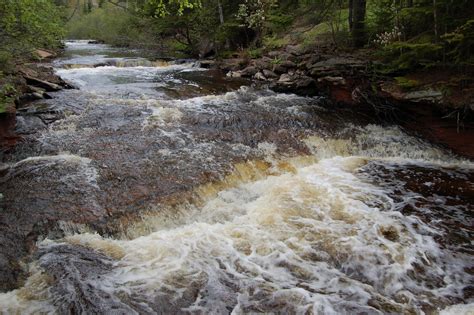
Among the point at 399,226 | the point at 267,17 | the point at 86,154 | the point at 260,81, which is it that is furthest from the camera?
the point at 267,17

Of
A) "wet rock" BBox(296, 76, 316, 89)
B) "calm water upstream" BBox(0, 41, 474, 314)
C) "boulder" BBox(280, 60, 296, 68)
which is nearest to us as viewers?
"calm water upstream" BBox(0, 41, 474, 314)

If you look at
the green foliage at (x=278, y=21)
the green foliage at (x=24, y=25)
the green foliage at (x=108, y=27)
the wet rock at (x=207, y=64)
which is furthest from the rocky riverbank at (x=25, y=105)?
the green foliage at (x=108, y=27)

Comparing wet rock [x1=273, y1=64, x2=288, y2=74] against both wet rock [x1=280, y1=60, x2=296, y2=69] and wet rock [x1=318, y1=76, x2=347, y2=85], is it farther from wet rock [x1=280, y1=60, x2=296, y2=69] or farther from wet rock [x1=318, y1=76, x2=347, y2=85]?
wet rock [x1=318, y1=76, x2=347, y2=85]

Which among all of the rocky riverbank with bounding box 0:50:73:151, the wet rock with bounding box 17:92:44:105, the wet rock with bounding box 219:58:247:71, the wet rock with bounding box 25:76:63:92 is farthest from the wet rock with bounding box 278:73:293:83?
the wet rock with bounding box 17:92:44:105

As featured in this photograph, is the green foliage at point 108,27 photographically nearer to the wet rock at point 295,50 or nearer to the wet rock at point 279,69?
the wet rock at point 295,50

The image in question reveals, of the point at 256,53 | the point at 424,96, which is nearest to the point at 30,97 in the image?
the point at 256,53

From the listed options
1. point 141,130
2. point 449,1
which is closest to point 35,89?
point 141,130

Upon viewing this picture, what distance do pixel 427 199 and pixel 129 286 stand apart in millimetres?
4911

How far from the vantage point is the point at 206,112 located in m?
9.69

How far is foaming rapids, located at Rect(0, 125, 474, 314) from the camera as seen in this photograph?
390 centimetres

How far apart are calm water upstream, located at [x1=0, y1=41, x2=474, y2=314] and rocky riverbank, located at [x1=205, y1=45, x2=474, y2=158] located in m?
0.44

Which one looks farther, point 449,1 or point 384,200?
point 449,1

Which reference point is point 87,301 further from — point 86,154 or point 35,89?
point 35,89

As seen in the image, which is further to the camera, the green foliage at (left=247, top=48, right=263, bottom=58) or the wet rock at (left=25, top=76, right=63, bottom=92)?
the green foliage at (left=247, top=48, right=263, bottom=58)
